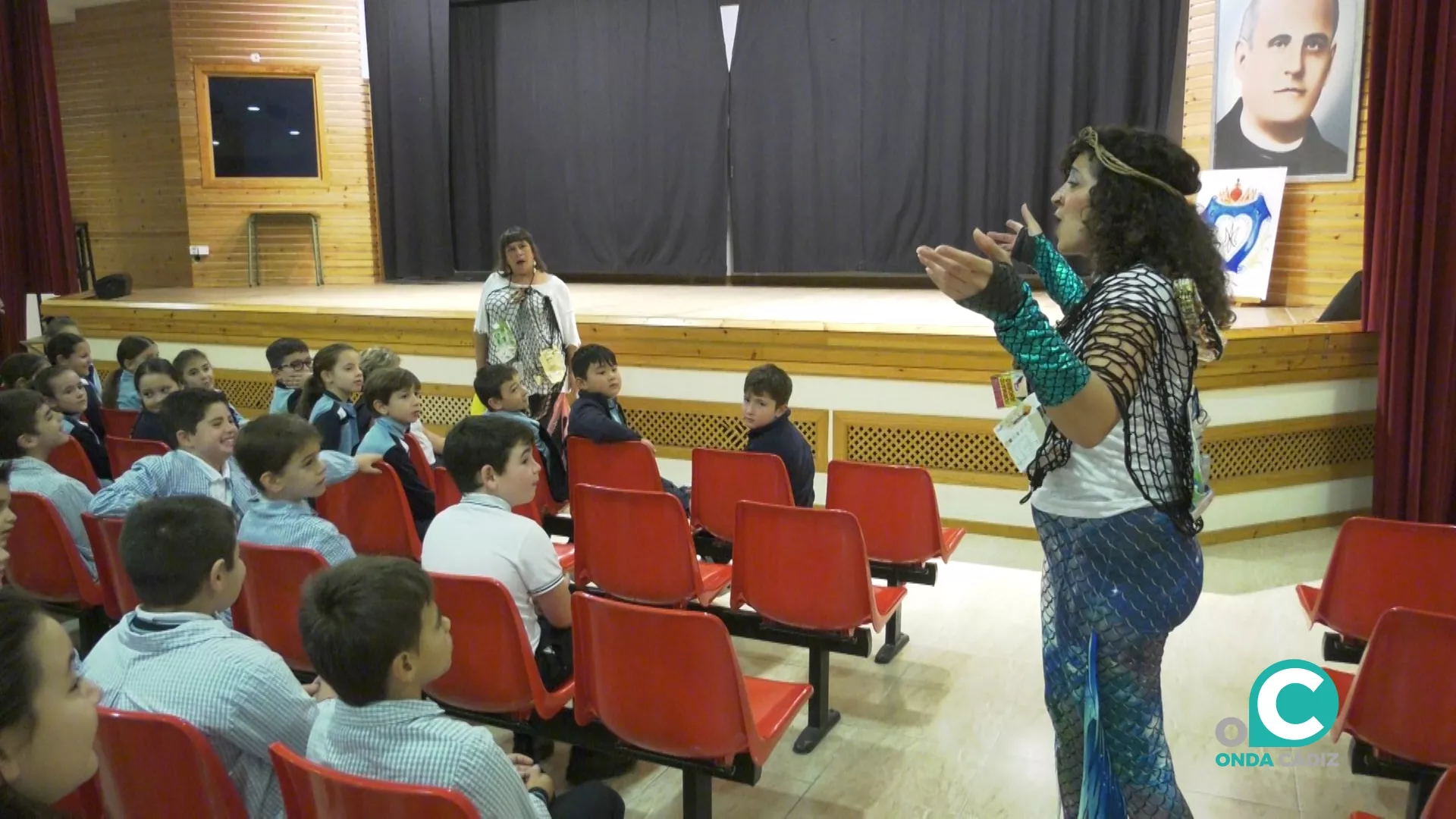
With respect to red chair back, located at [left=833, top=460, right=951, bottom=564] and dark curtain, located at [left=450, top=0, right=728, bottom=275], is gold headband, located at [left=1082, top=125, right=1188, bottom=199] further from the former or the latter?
dark curtain, located at [left=450, top=0, right=728, bottom=275]

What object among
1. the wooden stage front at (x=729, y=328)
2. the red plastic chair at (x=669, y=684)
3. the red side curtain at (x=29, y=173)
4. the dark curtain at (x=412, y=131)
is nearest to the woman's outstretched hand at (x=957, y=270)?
the red plastic chair at (x=669, y=684)

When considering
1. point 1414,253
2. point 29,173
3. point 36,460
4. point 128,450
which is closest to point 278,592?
point 36,460

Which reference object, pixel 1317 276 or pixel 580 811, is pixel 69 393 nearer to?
pixel 580 811

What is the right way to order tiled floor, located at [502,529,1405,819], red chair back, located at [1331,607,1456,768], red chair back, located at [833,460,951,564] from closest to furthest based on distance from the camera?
red chair back, located at [1331,607,1456,768] → tiled floor, located at [502,529,1405,819] → red chair back, located at [833,460,951,564]

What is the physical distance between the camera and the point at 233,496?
302cm

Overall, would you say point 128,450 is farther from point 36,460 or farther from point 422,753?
point 422,753

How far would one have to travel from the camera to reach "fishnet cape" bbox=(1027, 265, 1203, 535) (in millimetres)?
1486

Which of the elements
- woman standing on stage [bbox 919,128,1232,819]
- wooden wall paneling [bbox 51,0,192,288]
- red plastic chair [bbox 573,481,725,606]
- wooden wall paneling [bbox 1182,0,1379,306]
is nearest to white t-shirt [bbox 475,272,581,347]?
red plastic chair [bbox 573,481,725,606]

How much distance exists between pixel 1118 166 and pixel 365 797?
4.67 ft

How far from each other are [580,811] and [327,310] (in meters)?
5.21

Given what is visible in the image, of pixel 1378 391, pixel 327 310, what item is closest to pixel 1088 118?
pixel 1378 391

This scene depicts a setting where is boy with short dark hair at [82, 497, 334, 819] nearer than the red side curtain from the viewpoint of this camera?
Yes

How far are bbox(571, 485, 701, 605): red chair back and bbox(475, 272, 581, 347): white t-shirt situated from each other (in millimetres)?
1860

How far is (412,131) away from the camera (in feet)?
30.5
